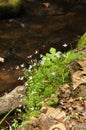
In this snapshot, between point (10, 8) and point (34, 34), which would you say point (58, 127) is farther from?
point (10, 8)

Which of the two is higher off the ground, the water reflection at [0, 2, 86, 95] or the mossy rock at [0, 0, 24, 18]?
the mossy rock at [0, 0, 24, 18]

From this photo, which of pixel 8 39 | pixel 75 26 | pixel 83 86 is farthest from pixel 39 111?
pixel 75 26

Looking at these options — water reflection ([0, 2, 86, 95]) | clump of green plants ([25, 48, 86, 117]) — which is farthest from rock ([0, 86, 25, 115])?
water reflection ([0, 2, 86, 95])

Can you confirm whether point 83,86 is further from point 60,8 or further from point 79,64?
point 60,8

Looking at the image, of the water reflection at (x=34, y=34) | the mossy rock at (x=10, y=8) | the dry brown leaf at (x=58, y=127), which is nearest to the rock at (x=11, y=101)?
the water reflection at (x=34, y=34)

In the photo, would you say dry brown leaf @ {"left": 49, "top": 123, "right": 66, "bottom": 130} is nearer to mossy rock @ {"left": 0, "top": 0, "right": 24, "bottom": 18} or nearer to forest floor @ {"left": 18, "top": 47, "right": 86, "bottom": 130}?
forest floor @ {"left": 18, "top": 47, "right": 86, "bottom": 130}

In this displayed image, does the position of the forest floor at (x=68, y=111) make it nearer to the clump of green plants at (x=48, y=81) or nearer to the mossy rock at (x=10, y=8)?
the clump of green plants at (x=48, y=81)
